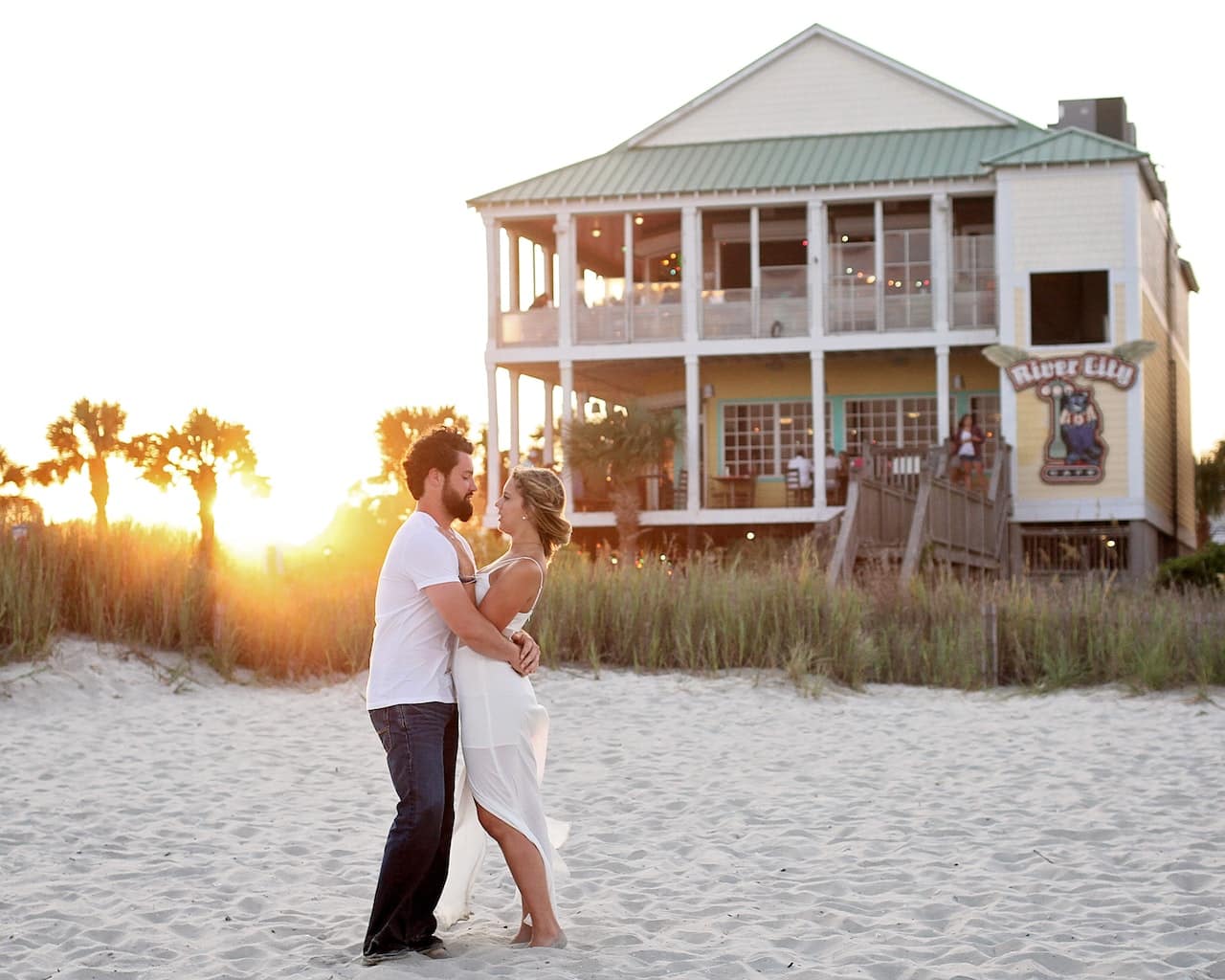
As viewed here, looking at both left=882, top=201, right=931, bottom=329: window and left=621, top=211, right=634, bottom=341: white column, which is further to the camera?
left=621, top=211, right=634, bottom=341: white column

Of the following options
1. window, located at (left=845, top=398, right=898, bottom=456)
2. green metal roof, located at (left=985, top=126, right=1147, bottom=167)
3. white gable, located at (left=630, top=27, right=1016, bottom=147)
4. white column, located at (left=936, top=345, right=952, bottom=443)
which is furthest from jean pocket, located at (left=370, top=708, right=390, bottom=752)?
white gable, located at (left=630, top=27, right=1016, bottom=147)

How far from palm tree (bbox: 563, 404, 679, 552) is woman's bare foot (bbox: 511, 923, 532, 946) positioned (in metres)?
19.2

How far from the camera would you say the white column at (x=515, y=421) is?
27.1 m

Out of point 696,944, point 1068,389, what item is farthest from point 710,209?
point 696,944

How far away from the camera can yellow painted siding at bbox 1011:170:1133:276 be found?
83.0 ft

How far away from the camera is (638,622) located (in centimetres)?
1502

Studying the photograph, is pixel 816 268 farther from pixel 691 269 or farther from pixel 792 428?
pixel 792 428

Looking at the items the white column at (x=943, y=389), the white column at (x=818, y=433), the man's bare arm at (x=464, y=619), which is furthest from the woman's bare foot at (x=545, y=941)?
the white column at (x=943, y=389)

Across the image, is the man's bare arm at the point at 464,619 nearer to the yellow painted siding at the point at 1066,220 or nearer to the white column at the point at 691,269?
the white column at the point at 691,269

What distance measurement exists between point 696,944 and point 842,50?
25.3 m

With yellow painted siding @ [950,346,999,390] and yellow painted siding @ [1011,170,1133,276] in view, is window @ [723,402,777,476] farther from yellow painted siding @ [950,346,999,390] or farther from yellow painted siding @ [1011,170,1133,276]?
yellow painted siding @ [1011,170,1133,276]

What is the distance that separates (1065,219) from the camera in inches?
1001

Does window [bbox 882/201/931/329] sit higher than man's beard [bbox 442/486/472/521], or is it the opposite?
window [bbox 882/201/931/329]

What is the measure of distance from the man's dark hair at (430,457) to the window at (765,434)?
22.9m
